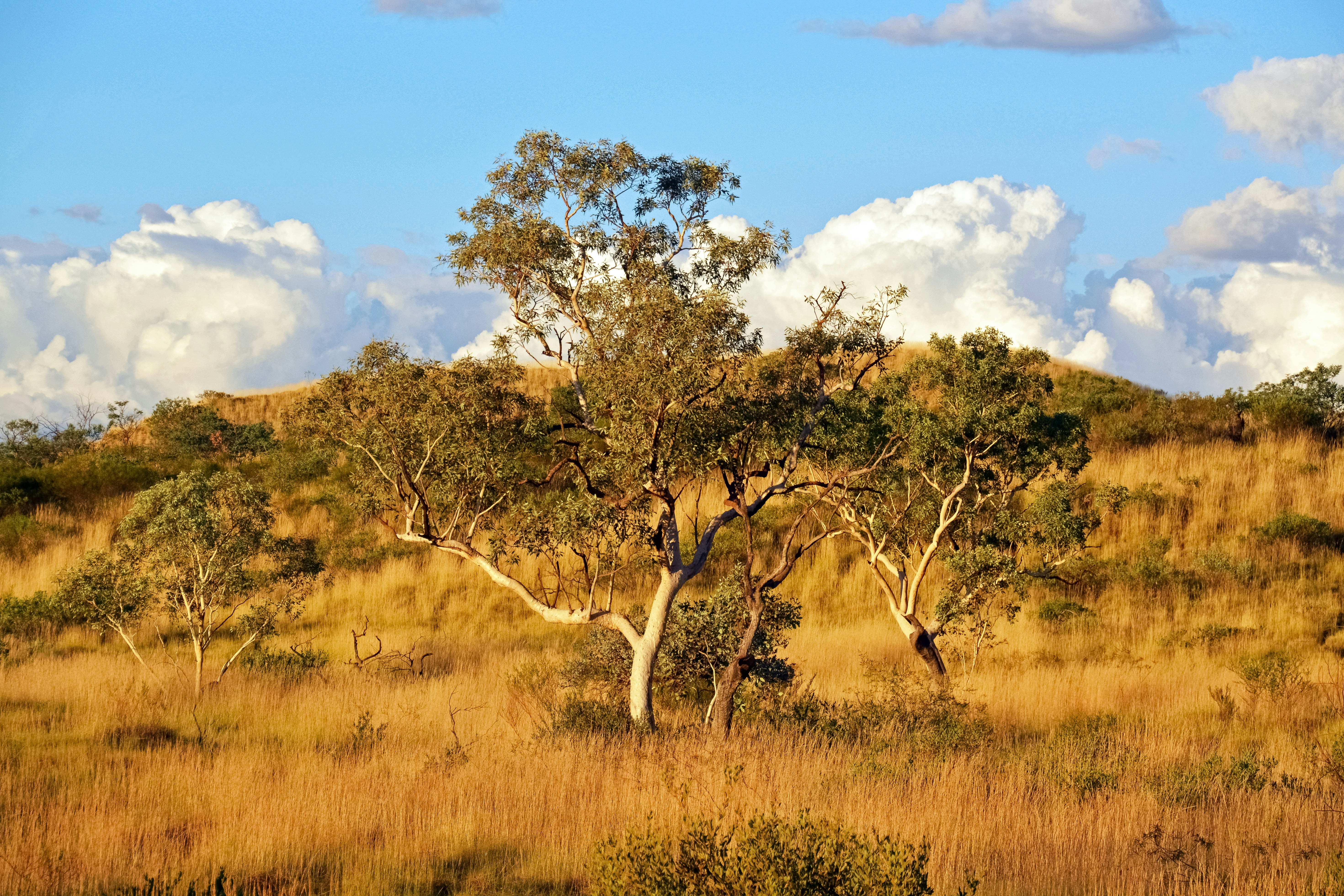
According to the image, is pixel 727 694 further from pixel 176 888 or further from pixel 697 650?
pixel 176 888

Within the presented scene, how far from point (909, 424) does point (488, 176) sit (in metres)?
8.51

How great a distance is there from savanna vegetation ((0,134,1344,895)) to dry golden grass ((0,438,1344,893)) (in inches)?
2.9

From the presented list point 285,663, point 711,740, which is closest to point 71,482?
point 285,663

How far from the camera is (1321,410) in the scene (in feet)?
135

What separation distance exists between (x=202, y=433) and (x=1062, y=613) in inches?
1393

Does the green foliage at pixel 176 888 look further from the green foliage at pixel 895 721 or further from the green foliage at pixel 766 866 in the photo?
the green foliage at pixel 895 721

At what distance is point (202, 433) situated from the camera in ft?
151

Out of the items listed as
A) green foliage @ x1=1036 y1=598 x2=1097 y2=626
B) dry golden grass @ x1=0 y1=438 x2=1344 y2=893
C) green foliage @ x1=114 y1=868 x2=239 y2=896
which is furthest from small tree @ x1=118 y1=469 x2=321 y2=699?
green foliage @ x1=1036 y1=598 x2=1097 y2=626

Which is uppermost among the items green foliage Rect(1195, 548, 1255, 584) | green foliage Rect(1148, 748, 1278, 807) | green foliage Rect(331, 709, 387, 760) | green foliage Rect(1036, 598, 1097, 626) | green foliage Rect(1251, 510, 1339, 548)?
green foliage Rect(1251, 510, 1339, 548)

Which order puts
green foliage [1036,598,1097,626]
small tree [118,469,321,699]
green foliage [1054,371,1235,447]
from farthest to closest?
green foliage [1054,371,1235,447] < green foliage [1036,598,1097,626] < small tree [118,469,321,699]

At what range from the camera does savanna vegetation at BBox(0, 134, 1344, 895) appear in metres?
9.51

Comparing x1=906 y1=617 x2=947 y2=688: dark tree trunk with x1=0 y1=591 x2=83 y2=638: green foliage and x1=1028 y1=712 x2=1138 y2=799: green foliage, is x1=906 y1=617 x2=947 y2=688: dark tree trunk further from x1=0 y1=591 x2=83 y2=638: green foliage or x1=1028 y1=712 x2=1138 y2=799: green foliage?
x1=0 y1=591 x2=83 y2=638: green foliage

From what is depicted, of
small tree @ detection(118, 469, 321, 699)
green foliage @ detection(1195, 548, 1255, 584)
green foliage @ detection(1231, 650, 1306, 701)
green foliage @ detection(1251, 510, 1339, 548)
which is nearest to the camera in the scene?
small tree @ detection(118, 469, 321, 699)

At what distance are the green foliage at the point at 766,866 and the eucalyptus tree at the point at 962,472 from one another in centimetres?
954
